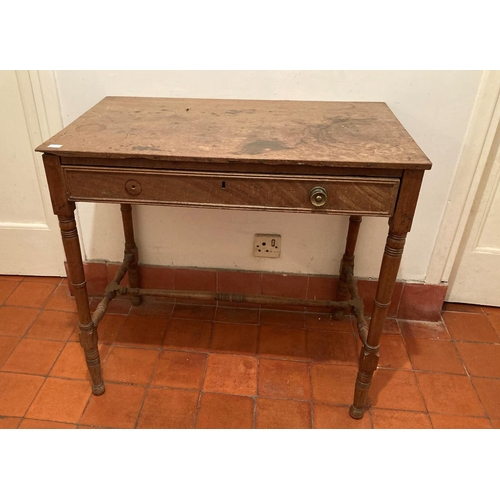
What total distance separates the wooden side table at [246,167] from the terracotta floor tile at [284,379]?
1.12 ft

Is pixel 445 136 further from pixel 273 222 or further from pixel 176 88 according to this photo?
pixel 176 88

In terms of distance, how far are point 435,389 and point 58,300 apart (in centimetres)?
163

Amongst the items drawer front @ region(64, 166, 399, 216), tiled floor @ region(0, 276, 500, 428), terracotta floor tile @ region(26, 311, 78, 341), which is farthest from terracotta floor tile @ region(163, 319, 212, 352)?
drawer front @ region(64, 166, 399, 216)

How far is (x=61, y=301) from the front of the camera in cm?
200

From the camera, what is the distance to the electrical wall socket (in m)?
1.83

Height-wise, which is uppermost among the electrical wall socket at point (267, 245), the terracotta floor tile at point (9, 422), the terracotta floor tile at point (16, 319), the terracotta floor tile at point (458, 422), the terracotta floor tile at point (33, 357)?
the electrical wall socket at point (267, 245)

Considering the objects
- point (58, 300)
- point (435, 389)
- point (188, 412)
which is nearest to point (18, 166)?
point (58, 300)

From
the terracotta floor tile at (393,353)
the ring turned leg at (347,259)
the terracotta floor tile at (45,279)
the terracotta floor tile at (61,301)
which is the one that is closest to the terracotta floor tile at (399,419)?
the terracotta floor tile at (393,353)

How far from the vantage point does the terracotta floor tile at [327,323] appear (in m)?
1.89

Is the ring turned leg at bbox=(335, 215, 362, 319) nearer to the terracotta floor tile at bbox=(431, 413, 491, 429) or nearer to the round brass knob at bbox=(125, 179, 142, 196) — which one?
the terracotta floor tile at bbox=(431, 413, 491, 429)

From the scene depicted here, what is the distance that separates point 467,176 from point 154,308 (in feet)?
4.59

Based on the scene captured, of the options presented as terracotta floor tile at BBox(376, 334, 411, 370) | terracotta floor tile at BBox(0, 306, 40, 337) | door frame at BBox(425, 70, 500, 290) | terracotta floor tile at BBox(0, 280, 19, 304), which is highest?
door frame at BBox(425, 70, 500, 290)

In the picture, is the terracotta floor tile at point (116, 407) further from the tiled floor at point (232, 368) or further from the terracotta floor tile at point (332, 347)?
the terracotta floor tile at point (332, 347)

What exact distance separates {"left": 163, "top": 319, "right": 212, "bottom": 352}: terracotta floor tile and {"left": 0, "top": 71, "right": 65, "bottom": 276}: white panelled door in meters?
0.69
